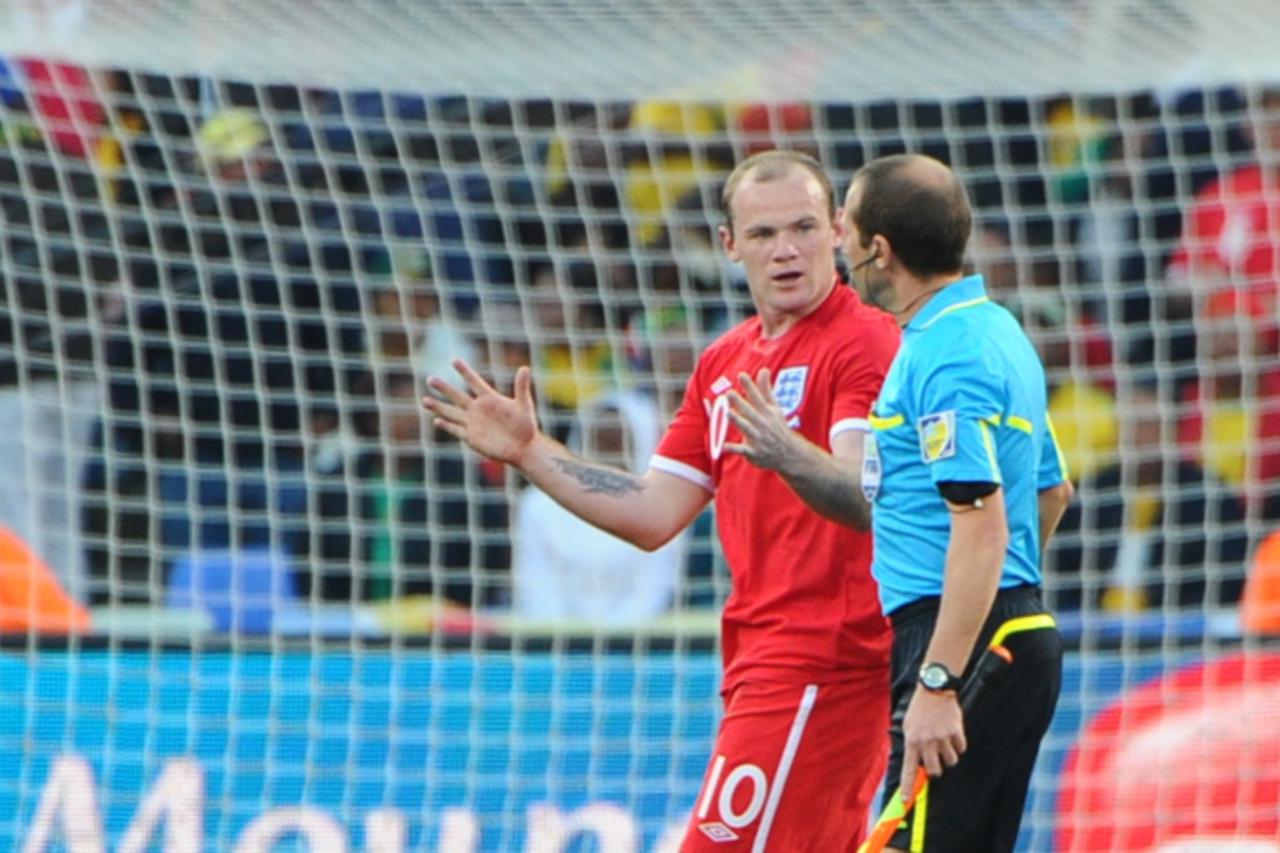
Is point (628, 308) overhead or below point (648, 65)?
below

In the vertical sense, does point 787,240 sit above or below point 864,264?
above

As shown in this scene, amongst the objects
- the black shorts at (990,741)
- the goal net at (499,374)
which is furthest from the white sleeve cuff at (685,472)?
the goal net at (499,374)

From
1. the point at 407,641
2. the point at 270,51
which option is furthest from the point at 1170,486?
the point at 270,51

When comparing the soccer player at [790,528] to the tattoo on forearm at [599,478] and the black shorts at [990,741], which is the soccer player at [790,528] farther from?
the black shorts at [990,741]

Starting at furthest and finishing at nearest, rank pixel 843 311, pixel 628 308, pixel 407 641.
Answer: pixel 628 308 < pixel 407 641 < pixel 843 311

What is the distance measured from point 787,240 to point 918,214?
0.60 m

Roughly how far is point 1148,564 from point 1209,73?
5.25 ft

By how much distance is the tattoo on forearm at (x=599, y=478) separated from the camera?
4.49 metres

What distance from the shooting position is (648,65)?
7.09m

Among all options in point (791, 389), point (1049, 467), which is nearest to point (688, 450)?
point (791, 389)

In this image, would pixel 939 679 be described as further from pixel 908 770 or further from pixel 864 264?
pixel 864 264

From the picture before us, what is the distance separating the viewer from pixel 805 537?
13.8 ft

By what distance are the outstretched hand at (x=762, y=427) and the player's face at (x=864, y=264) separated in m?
0.24

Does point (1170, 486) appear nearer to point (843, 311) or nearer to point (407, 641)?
point (407, 641)
